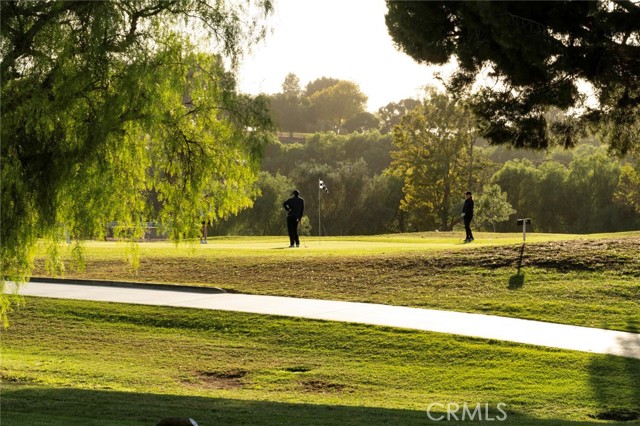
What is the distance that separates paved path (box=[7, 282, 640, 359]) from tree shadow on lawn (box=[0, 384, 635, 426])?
4.33 m

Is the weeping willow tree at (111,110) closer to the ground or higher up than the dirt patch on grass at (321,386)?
higher up

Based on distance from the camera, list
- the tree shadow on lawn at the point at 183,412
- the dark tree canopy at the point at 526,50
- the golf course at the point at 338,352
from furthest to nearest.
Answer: the dark tree canopy at the point at 526,50
the golf course at the point at 338,352
the tree shadow on lawn at the point at 183,412

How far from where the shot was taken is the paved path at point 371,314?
1638cm

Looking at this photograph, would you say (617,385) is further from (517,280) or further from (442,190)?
(442,190)

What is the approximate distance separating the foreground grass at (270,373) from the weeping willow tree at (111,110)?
2.26 metres

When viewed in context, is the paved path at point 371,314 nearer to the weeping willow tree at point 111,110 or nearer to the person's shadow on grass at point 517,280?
the person's shadow on grass at point 517,280

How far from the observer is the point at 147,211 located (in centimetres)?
1688

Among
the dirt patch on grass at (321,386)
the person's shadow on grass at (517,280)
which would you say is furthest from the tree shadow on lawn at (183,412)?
the person's shadow on grass at (517,280)

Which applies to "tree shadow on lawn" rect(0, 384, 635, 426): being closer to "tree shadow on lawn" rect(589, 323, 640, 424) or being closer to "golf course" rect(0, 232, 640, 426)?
"golf course" rect(0, 232, 640, 426)

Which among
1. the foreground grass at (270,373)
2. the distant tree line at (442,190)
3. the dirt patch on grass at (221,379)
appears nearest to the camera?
the foreground grass at (270,373)

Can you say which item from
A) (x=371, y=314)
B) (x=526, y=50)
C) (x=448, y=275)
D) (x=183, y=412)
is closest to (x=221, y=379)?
(x=183, y=412)

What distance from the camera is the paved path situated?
53.7ft

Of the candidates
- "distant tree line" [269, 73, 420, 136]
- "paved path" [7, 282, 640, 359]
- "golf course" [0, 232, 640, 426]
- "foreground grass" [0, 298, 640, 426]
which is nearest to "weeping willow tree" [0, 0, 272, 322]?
"golf course" [0, 232, 640, 426]

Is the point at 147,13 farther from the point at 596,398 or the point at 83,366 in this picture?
the point at 596,398
